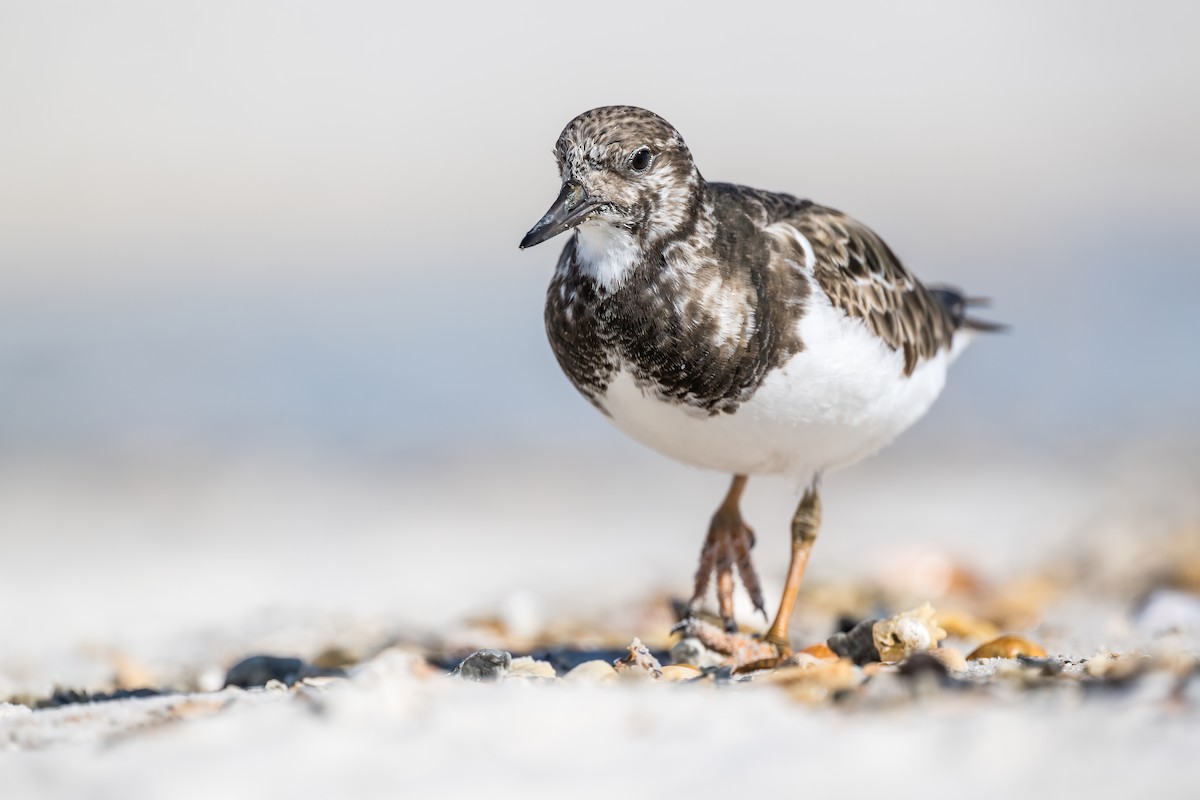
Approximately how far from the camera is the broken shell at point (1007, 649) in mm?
3582

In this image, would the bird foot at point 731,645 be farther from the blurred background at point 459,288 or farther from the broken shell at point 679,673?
the blurred background at point 459,288

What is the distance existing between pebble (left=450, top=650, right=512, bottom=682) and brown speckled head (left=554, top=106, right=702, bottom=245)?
114cm

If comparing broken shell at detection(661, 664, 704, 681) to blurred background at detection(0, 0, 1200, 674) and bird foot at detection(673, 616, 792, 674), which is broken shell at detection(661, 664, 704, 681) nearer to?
bird foot at detection(673, 616, 792, 674)

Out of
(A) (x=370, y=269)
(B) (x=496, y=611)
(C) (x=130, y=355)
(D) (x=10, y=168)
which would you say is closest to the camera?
(B) (x=496, y=611)

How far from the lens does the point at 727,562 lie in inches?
180

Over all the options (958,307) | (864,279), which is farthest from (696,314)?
(958,307)

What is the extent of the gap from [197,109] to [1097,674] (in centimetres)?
1685

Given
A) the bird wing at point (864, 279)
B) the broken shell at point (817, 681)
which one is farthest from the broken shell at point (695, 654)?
the bird wing at point (864, 279)

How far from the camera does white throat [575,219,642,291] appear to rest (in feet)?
12.1

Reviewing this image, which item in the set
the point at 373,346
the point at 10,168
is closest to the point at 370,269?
the point at 373,346

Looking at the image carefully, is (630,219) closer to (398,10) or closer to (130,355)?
(130,355)

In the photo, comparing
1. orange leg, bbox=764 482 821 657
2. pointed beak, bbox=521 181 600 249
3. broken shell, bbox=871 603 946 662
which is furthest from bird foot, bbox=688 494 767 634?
pointed beak, bbox=521 181 600 249

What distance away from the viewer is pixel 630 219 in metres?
3.73

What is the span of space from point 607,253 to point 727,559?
129 cm
